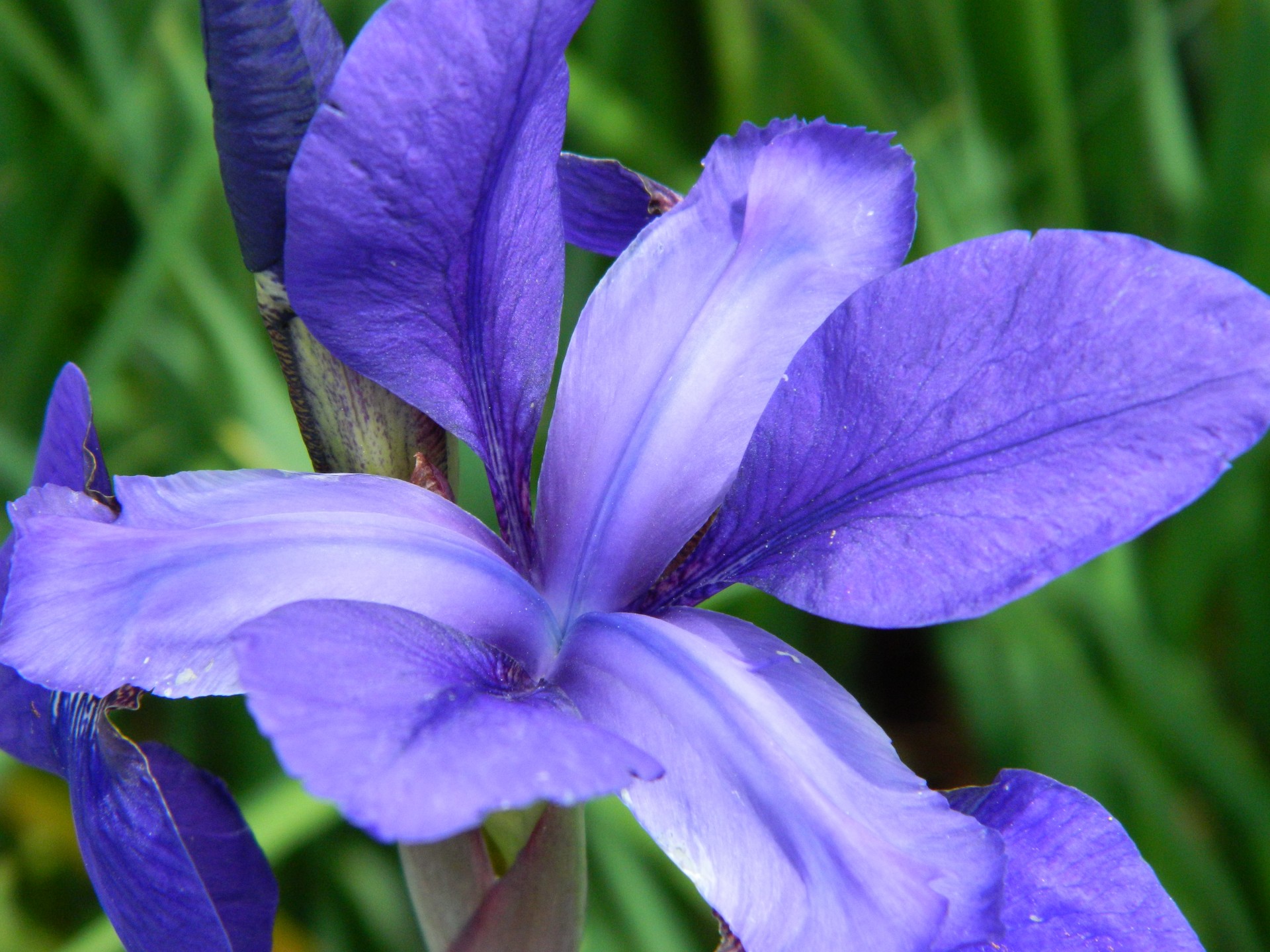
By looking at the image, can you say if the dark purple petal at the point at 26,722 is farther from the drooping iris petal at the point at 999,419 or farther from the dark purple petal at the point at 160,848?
the drooping iris petal at the point at 999,419

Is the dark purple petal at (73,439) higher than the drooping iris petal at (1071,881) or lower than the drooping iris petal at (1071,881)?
higher

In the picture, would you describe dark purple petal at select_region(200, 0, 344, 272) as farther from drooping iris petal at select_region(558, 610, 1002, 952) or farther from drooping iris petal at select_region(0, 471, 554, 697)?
drooping iris petal at select_region(558, 610, 1002, 952)

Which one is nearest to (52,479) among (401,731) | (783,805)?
(401,731)

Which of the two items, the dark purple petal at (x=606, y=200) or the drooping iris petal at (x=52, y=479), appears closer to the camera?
the drooping iris petal at (x=52, y=479)

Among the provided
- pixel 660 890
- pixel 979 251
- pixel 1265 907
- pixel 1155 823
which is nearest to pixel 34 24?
pixel 660 890

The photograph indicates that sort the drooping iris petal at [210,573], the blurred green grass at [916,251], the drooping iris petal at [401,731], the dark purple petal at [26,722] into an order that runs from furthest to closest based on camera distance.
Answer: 1. the blurred green grass at [916,251]
2. the dark purple petal at [26,722]
3. the drooping iris petal at [210,573]
4. the drooping iris petal at [401,731]

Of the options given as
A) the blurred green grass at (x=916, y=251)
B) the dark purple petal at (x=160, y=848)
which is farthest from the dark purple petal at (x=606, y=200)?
the blurred green grass at (x=916, y=251)

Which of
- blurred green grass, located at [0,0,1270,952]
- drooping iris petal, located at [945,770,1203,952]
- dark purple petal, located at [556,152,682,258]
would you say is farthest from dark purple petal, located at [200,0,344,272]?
blurred green grass, located at [0,0,1270,952]

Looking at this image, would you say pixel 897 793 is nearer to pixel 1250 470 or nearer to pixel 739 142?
pixel 739 142
